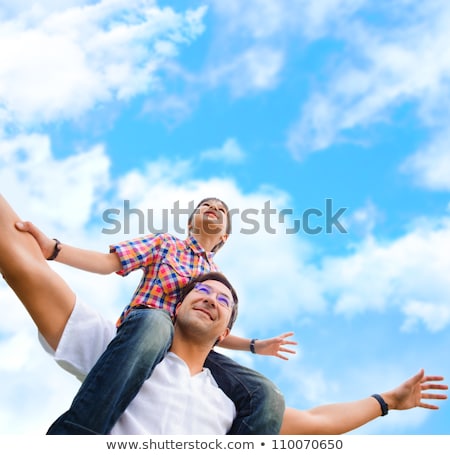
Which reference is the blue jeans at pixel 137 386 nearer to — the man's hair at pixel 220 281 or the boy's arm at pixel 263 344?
the man's hair at pixel 220 281

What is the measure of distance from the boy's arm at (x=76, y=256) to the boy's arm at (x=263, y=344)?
50.5 inches

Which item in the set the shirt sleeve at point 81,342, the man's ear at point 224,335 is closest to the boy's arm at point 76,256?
the shirt sleeve at point 81,342

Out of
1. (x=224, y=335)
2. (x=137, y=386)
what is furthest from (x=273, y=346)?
(x=137, y=386)

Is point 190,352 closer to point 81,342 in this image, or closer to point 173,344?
point 173,344

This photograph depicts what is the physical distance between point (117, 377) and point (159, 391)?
0.36 m

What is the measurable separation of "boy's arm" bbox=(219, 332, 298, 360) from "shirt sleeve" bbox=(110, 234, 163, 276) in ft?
3.54

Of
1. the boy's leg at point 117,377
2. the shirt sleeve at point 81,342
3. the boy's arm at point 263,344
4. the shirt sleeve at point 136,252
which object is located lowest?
the boy's leg at point 117,377

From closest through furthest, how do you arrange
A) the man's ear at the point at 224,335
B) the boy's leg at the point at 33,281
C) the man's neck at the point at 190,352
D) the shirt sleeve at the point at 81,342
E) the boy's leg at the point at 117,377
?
the boy's leg at the point at 117,377
the boy's leg at the point at 33,281
the shirt sleeve at the point at 81,342
the man's neck at the point at 190,352
the man's ear at the point at 224,335

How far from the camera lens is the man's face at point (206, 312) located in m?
3.85

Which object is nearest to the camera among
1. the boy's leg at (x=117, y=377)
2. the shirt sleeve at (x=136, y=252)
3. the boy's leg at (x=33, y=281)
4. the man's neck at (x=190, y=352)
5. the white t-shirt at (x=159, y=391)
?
the boy's leg at (x=117, y=377)

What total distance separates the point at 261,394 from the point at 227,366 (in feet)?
1.25

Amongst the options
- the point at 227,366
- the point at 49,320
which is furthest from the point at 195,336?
the point at 49,320

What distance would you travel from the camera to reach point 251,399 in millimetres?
3744

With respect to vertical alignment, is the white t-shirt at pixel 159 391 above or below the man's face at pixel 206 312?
below
